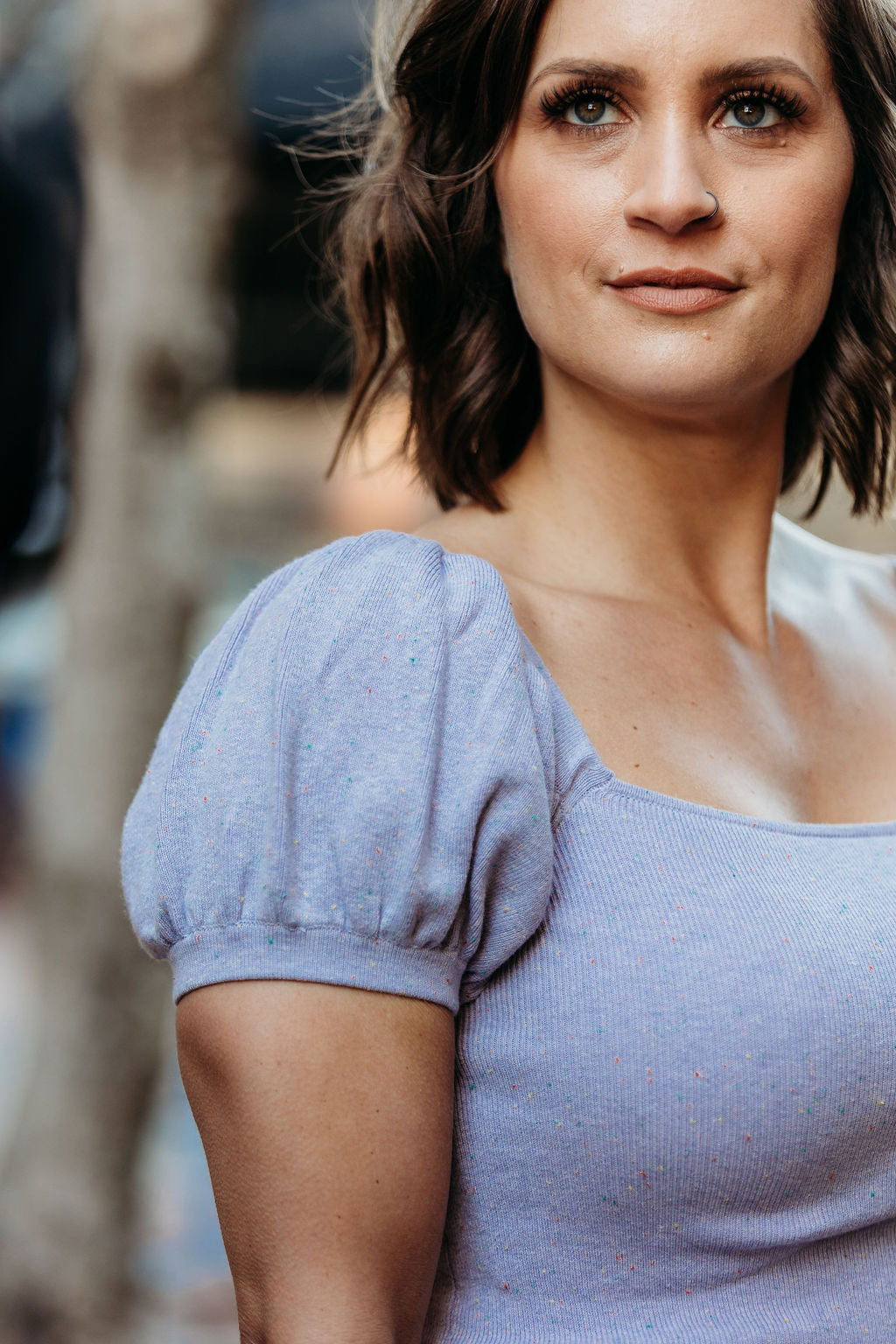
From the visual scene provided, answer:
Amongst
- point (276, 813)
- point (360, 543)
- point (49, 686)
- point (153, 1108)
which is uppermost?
point (360, 543)

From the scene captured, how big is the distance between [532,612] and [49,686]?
5.89ft

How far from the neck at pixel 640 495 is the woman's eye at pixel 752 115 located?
25 cm

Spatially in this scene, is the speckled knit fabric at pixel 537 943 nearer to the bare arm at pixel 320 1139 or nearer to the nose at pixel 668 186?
the bare arm at pixel 320 1139

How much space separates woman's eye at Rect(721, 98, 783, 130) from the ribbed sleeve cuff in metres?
0.77

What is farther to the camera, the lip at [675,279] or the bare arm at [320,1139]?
the lip at [675,279]

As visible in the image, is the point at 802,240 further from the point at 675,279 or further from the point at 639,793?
the point at 639,793

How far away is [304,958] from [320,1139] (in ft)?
0.41

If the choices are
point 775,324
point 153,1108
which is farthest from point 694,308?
point 153,1108

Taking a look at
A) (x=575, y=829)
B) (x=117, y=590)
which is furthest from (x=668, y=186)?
(x=117, y=590)

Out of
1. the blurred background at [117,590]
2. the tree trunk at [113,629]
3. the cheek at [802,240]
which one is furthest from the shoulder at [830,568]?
the tree trunk at [113,629]

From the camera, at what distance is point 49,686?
2.87 meters

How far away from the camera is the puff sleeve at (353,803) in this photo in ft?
3.40

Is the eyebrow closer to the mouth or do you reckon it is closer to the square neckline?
the mouth

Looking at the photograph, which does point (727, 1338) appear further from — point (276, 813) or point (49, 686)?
point (49, 686)
